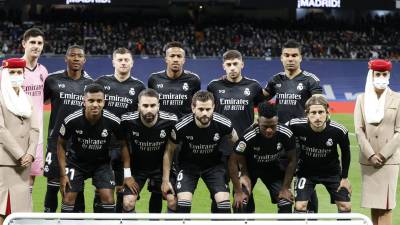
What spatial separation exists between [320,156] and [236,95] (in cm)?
138

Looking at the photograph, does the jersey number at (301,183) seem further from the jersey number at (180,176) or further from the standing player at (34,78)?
the standing player at (34,78)

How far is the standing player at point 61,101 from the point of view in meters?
8.59

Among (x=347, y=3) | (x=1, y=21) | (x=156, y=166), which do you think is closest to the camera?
(x=156, y=166)

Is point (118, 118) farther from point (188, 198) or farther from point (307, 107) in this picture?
point (307, 107)

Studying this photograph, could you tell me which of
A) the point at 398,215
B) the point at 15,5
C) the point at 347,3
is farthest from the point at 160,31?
the point at 398,215

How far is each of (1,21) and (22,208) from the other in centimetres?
2487

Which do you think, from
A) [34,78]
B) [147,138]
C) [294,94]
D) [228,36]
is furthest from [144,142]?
[228,36]

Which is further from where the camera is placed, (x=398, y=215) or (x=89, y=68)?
(x=89, y=68)

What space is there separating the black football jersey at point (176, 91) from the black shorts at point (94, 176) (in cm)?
116

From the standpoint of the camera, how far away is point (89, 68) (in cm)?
2369

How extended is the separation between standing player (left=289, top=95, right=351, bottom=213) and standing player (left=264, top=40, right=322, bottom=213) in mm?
863

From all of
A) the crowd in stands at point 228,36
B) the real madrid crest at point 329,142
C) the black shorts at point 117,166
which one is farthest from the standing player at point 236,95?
the crowd in stands at point 228,36

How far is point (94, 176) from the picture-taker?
8117mm

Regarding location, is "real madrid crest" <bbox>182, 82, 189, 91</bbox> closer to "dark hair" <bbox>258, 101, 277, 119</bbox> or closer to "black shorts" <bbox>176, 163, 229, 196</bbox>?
"black shorts" <bbox>176, 163, 229, 196</bbox>
